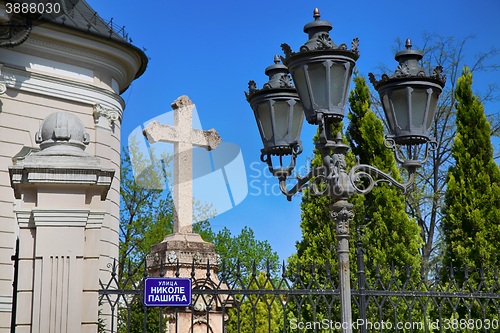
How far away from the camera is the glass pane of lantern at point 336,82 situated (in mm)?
4906

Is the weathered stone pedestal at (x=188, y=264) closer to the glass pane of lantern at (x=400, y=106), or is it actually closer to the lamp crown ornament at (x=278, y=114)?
the lamp crown ornament at (x=278, y=114)

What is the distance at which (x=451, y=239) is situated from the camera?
12.2 m

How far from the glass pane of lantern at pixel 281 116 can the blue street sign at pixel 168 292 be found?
1.87 metres

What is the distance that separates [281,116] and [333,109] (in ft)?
2.95

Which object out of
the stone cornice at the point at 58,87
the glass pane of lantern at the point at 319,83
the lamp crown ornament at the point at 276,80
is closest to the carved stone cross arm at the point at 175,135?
the stone cornice at the point at 58,87

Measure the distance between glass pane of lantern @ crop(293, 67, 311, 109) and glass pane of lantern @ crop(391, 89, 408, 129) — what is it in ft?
3.39

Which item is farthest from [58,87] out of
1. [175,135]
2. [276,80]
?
[276,80]

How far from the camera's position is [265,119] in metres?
5.71

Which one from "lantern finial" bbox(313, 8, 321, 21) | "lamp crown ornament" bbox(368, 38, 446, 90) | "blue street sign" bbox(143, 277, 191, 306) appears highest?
"lantern finial" bbox(313, 8, 321, 21)

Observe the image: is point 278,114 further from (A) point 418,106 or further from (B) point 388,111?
(A) point 418,106

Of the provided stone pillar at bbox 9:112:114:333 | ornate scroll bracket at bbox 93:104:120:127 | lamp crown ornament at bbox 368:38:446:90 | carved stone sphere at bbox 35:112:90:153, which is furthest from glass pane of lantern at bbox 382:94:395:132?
ornate scroll bracket at bbox 93:104:120:127

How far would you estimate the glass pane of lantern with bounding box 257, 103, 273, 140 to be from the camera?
566 cm

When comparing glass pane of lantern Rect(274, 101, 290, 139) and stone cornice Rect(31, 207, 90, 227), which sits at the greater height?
glass pane of lantern Rect(274, 101, 290, 139)

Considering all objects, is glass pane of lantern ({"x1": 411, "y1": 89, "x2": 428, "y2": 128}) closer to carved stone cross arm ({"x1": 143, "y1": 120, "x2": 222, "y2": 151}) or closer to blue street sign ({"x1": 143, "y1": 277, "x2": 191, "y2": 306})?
blue street sign ({"x1": 143, "y1": 277, "x2": 191, "y2": 306})
